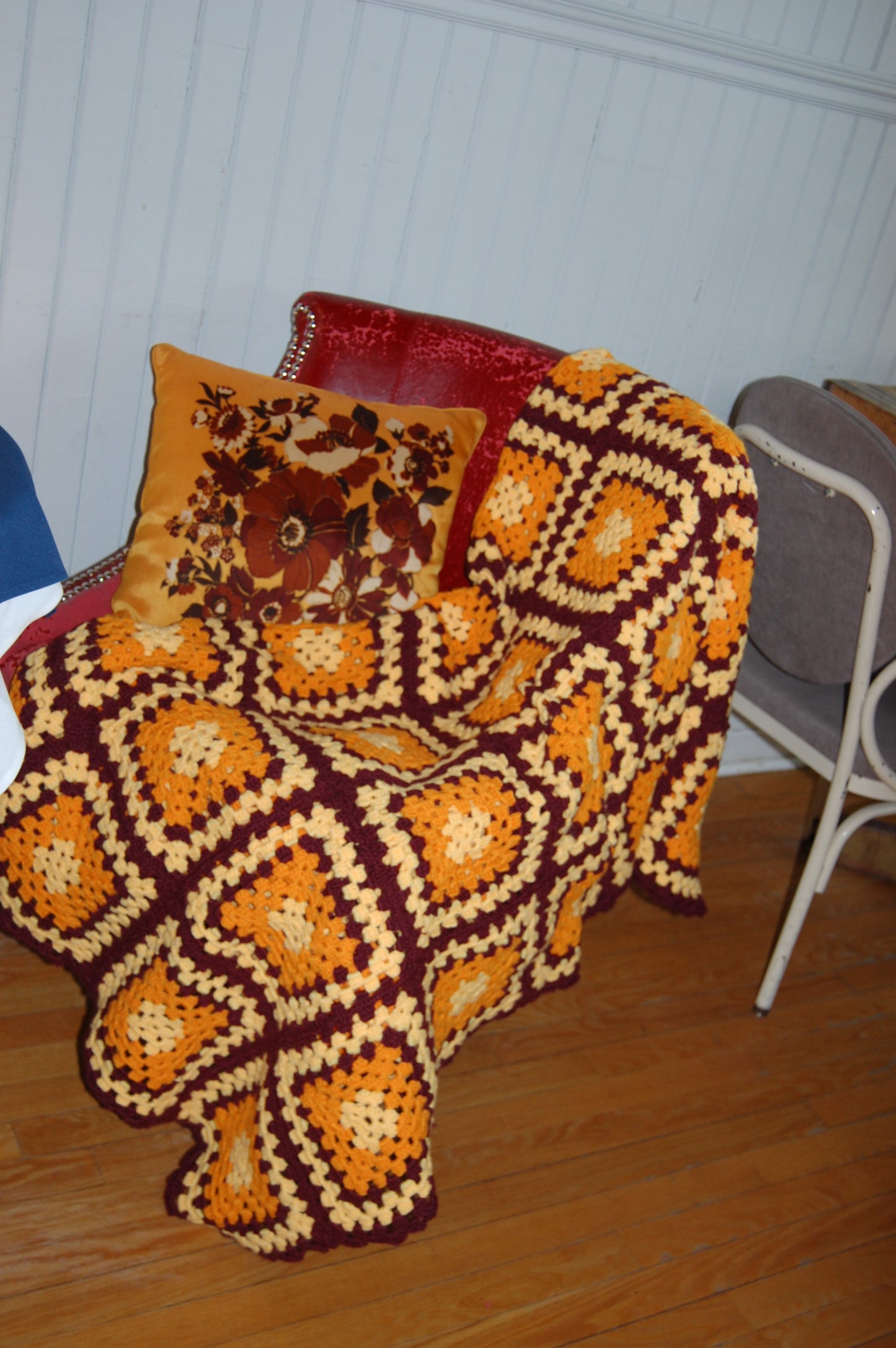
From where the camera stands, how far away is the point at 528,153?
171cm

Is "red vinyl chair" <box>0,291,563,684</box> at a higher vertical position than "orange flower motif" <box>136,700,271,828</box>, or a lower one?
higher

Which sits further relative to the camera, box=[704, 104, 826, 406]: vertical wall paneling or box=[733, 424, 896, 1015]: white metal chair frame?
box=[704, 104, 826, 406]: vertical wall paneling

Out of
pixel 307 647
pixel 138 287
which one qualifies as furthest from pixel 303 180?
pixel 307 647

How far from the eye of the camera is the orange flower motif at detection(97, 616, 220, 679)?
4.13 feet

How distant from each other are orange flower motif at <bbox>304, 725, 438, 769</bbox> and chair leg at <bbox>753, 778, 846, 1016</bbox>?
24.2 inches

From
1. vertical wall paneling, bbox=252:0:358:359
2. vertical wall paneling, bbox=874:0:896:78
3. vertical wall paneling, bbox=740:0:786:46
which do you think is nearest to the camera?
vertical wall paneling, bbox=252:0:358:359

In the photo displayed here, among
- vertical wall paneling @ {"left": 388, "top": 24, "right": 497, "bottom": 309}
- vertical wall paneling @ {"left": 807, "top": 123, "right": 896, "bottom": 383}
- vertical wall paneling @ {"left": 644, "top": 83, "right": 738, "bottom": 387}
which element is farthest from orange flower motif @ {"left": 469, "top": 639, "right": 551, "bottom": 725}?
vertical wall paneling @ {"left": 807, "top": 123, "right": 896, "bottom": 383}

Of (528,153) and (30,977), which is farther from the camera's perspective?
(528,153)

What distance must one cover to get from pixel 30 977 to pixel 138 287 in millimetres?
939

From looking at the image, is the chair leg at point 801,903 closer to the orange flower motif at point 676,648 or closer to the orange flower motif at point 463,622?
the orange flower motif at point 676,648

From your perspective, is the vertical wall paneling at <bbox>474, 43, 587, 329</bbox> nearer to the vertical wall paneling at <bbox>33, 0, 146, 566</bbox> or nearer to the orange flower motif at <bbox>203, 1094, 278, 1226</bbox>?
the vertical wall paneling at <bbox>33, 0, 146, 566</bbox>

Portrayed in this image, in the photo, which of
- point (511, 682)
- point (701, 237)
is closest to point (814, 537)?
point (511, 682)

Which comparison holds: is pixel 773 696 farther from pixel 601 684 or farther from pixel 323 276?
pixel 323 276

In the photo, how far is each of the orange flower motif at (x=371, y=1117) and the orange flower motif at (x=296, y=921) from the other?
9cm
